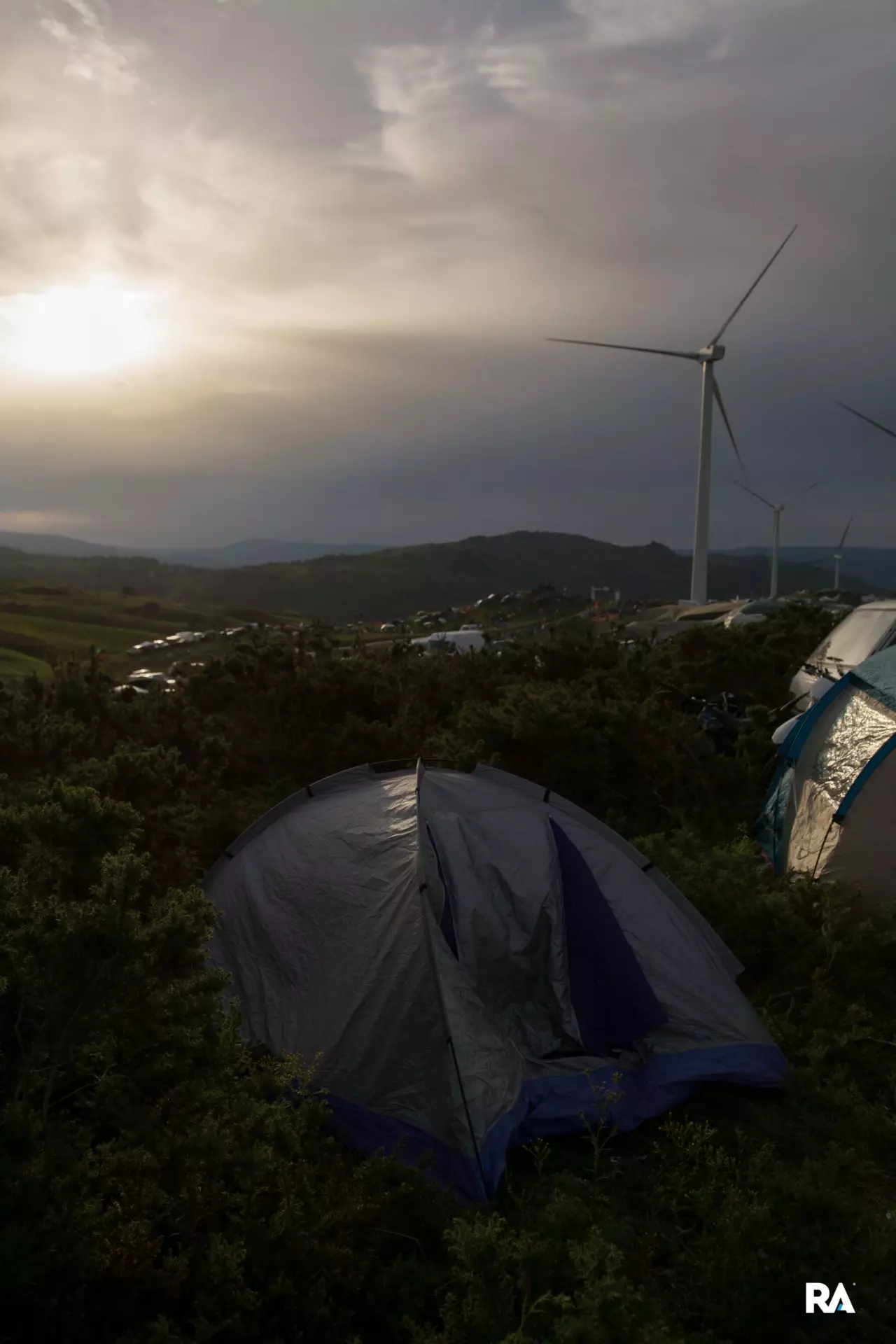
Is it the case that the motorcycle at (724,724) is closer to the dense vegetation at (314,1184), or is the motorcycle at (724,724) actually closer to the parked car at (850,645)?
the parked car at (850,645)

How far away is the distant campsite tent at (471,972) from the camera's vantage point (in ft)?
17.6

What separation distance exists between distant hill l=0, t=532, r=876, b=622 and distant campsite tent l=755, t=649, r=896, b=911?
12087cm

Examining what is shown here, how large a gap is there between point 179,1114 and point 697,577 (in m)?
43.8

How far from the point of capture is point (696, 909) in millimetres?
7344

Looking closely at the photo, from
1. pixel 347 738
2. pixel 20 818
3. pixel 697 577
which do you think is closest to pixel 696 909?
pixel 20 818

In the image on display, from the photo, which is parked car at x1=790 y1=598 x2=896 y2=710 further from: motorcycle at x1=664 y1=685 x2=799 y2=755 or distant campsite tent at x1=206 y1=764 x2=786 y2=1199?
distant campsite tent at x1=206 y1=764 x2=786 y2=1199

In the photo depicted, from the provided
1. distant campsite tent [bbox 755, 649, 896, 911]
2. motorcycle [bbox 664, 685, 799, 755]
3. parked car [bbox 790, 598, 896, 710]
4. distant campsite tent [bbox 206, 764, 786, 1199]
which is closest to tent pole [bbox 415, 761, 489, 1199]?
distant campsite tent [bbox 206, 764, 786, 1199]

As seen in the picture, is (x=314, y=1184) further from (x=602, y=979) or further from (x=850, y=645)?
(x=850, y=645)

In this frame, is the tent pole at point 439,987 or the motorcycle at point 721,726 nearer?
the tent pole at point 439,987

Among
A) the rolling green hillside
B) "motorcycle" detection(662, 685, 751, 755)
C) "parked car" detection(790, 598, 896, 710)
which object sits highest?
"parked car" detection(790, 598, 896, 710)

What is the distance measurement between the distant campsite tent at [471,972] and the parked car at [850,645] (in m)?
6.40

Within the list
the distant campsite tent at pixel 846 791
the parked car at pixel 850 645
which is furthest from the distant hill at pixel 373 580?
the distant campsite tent at pixel 846 791

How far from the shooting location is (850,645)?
1294 centimetres

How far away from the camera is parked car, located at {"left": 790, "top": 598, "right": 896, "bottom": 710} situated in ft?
39.9
